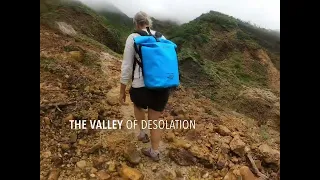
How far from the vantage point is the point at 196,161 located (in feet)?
11.8

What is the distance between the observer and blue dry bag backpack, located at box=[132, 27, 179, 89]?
298 cm

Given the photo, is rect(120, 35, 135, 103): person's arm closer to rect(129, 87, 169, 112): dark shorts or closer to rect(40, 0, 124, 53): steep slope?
rect(129, 87, 169, 112): dark shorts

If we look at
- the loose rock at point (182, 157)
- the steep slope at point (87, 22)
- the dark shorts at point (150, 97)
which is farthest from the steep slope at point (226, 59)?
the dark shorts at point (150, 97)

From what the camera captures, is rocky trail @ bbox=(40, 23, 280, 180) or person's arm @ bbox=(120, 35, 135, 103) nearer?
person's arm @ bbox=(120, 35, 135, 103)

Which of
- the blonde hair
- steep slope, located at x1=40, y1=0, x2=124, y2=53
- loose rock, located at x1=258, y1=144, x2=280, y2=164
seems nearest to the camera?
the blonde hair

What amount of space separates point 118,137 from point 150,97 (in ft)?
2.34

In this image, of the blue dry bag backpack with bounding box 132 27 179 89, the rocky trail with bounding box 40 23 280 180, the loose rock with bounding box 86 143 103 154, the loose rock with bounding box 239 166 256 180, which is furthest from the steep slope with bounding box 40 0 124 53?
the loose rock with bounding box 239 166 256 180

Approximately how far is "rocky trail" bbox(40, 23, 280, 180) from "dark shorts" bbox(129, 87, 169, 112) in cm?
53

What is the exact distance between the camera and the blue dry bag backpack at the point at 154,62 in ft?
9.77

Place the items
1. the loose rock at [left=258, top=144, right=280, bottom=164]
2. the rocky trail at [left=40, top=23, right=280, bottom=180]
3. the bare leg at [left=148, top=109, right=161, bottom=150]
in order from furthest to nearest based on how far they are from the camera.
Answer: the loose rock at [left=258, top=144, right=280, bottom=164]
the rocky trail at [left=40, top=23, right=280, bottom=180]
the bare leg at [left=148, top=109, right=161, bottom=150]

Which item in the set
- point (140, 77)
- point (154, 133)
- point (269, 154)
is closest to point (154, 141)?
point (154, 133)

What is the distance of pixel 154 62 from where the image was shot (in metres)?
2.98
